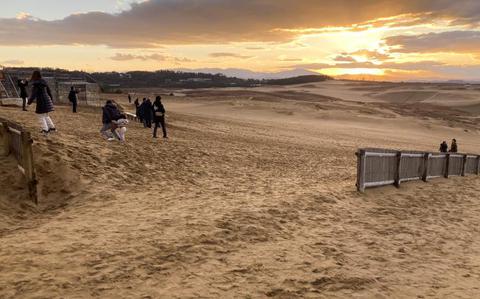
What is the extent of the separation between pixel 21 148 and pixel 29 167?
76 cm

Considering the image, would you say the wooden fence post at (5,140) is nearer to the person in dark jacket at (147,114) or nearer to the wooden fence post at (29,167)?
the wooden fence post at (29,167)

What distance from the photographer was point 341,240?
7723mm

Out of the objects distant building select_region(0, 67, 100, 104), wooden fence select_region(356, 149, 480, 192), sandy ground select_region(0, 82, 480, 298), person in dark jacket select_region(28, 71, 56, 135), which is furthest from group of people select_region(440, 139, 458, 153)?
distant building select_region(0, 67, 100, 104)

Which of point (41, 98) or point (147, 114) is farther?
point (147, 114)

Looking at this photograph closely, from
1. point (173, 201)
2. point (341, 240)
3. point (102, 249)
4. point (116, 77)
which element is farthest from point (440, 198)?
point (116, 77)

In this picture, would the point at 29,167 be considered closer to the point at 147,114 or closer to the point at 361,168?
the point at 361,168

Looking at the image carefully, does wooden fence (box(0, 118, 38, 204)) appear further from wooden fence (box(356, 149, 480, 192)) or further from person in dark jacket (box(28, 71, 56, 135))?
wooden fence (box(356, 149, 480, 192))

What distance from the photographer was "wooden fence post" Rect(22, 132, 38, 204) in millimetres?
8422

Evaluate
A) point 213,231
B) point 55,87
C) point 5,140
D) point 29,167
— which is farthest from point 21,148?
point 55,87

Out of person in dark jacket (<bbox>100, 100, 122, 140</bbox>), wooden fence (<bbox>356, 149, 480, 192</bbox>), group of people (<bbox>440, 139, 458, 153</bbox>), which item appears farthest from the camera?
group of people (<bbox>440, 139, 458, 153</bbox>)

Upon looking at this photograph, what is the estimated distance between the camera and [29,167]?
846 cm

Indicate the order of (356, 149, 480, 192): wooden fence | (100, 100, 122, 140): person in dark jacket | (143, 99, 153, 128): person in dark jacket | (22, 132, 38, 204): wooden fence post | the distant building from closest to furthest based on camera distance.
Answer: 1. (22, 132, 38, 204): wooden fence post
2. (356, 149, 480, 192): wooden fence
3. (100, 100, 122, 140): person in dark jacket
4. (143, 99, 153, 128): person in dark jacket
5. the distant building

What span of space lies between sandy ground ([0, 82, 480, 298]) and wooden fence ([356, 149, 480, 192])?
0.43 metres

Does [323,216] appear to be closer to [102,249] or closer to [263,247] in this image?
[263,247]
